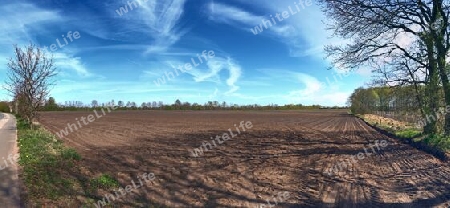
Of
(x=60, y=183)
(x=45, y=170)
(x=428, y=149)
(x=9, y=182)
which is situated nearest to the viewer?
(x=9, y=182)

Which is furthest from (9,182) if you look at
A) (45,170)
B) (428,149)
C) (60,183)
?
(428,149)

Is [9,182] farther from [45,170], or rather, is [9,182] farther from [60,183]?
[45,170]

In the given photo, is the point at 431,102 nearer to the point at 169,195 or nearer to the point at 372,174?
the point at 372,174

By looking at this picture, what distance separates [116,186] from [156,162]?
3.12 meters

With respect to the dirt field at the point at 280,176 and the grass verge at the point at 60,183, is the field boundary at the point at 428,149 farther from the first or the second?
the grass verge at the point at 60,183

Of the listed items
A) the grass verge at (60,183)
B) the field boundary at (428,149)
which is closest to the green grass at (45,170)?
the grass verge at (60,183)

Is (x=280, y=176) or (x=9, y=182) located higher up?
(x=9, y=182)

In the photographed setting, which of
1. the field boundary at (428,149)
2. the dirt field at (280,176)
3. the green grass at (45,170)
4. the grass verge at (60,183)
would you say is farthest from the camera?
the field boundary at (428,149)

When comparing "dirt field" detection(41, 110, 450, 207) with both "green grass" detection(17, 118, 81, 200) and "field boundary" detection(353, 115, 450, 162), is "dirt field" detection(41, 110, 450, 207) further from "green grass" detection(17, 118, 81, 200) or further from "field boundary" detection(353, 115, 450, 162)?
"green grass" detection(17, 118, 81, 200)

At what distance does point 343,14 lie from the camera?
557 inches

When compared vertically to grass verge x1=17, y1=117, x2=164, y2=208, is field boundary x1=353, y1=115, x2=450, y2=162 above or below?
above

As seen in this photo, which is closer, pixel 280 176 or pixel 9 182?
pixel 9 182

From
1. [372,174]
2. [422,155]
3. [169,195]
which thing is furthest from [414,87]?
[169,195]

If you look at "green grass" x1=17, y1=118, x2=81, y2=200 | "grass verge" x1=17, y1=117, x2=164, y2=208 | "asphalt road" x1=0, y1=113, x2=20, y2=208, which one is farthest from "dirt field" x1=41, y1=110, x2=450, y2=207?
"asphalt road" x1=0, y1=113, x2=20, y2=208
